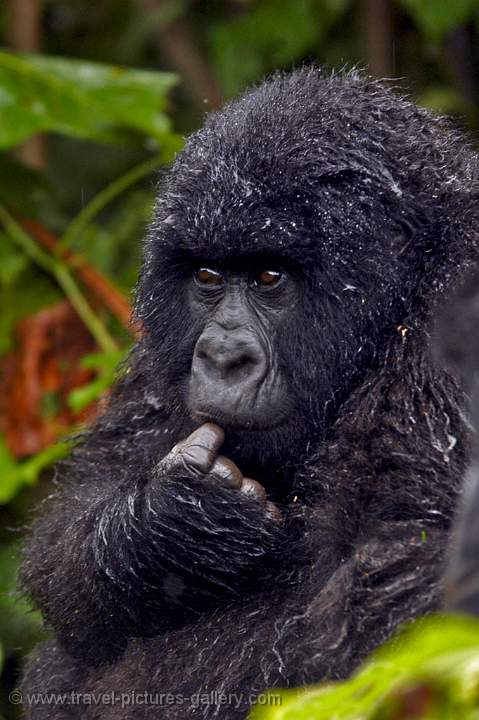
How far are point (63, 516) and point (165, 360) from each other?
0.63 meters

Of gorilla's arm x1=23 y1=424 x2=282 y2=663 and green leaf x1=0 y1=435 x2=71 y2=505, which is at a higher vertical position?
green leaf x1=0 y1=435 x2=71 y2=505

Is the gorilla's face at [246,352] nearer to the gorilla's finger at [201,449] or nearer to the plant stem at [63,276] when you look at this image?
the gorilla's finger at [201,449]

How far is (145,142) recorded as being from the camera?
238 inches

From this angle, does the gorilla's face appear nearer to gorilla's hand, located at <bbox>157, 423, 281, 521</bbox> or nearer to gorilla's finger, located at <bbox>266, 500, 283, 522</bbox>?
gorilla's hand, located at <bbox>157, 423, 281, 521</bbox>

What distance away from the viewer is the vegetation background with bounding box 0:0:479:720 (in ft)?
18.3

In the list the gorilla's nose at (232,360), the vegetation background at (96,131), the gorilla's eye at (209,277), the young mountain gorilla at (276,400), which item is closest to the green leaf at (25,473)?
the vegetation background at (96,131)

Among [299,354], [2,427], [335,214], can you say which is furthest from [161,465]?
[2,427]

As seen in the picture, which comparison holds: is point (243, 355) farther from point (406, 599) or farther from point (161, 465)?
point (406, 599)

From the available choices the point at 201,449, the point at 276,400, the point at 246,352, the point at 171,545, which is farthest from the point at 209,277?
the point at 171,545

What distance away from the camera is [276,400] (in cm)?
310

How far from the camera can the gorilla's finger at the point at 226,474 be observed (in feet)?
9.97

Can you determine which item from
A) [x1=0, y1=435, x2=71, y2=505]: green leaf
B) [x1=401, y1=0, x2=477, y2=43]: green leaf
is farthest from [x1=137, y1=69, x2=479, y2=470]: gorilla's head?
[x1=401, y1=0, x2=477, y2=43]: green leaf

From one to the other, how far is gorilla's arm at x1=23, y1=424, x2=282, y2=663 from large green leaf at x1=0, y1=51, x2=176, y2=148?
2730 mm

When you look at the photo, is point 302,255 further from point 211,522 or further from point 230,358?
point 211,522
